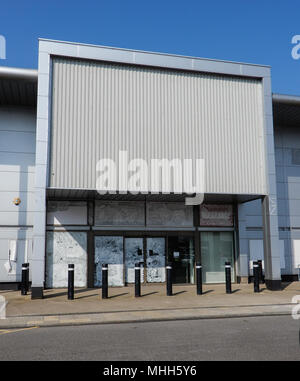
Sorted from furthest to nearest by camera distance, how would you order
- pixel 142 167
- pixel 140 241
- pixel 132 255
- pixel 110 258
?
pixel 140 241
pixel 132 255
pixel 110 258
pixel 142 167

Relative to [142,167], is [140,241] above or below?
below

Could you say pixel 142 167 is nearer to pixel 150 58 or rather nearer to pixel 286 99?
pixel 150 58

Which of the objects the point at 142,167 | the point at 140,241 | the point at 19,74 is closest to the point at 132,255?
the point at 140,241

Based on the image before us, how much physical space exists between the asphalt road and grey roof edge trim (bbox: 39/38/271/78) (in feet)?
32.3

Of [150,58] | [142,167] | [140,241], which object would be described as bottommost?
[140,241]

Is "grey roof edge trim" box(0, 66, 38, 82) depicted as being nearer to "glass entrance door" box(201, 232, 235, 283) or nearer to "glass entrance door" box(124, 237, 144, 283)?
"glass entrance door" box(124, 237, 144, 283)

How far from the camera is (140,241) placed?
16781 mm

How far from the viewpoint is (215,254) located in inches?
689

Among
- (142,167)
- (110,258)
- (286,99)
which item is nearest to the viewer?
(142,167)

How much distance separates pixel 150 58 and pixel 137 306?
9.18 m

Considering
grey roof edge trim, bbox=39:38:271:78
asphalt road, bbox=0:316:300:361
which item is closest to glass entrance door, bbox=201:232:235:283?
grey roof edge trim, bbox=39:38:271:78

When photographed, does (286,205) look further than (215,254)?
Yes

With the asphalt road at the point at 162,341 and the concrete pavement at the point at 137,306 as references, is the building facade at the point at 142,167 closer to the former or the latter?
the concrete pavement at the point at 137,306

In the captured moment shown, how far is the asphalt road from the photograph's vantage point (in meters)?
6.18
